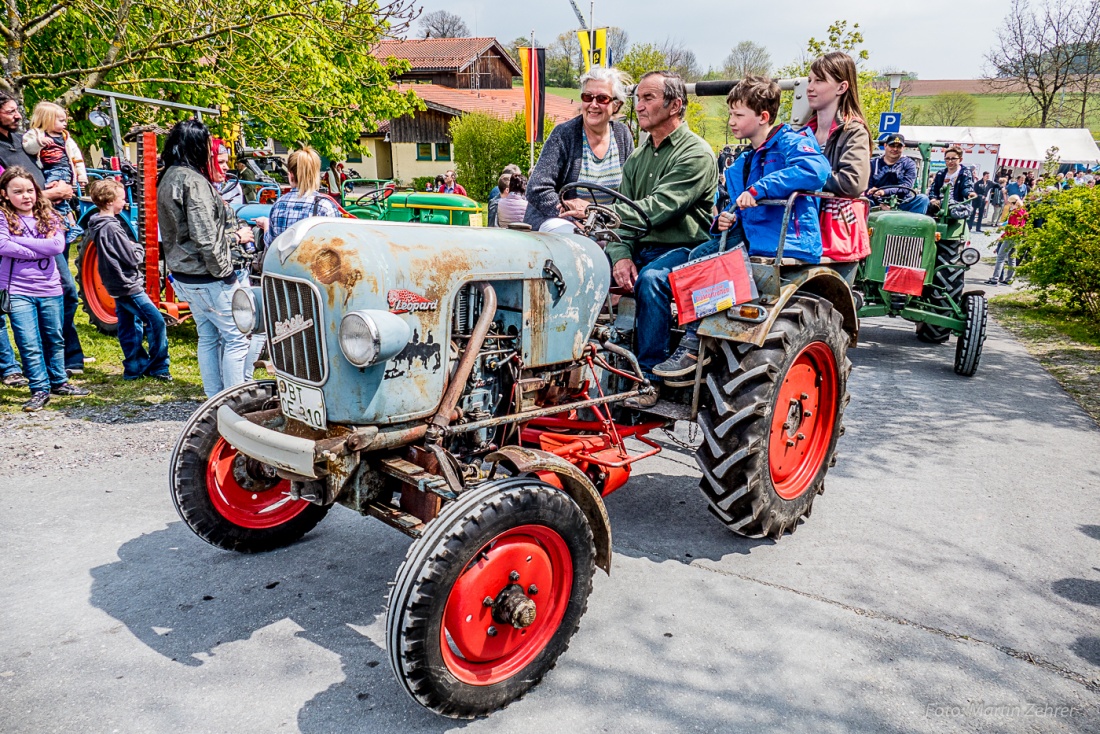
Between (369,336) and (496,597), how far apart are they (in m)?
0.95

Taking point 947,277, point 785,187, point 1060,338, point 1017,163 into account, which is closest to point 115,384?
point 785,187

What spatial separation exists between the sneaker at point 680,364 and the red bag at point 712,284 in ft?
0.57

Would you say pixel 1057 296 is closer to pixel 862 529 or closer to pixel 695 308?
pixel 862 529

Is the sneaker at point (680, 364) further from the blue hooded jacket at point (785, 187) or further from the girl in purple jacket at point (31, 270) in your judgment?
the girl in purple jacket at point (31, 270)

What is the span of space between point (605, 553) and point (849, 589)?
50.9 inches

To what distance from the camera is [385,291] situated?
2.51 meters

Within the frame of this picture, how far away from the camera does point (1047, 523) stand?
405cm

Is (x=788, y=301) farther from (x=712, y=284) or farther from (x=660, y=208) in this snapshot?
(x=660, y=208)

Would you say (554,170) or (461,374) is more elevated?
(554,170)

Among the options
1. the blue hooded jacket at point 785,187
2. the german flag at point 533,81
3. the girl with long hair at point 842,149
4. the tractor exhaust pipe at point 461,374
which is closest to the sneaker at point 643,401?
the blue hooded jacket at point 785,187

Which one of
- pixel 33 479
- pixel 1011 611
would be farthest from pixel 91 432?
pixel 1011 611

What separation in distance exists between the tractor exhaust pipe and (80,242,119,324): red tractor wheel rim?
5840 mm

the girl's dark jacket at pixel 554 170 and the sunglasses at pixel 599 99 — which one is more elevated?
the sunglasses at pixel 599 99

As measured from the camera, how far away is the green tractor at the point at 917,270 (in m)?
7.54
